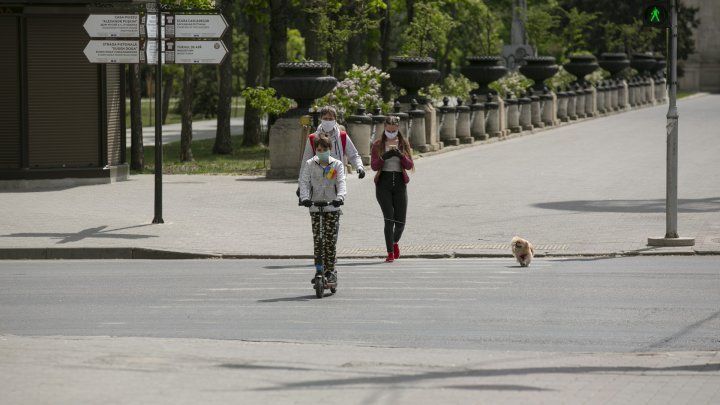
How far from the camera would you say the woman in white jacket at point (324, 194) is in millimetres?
14781

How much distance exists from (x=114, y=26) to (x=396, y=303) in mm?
9038

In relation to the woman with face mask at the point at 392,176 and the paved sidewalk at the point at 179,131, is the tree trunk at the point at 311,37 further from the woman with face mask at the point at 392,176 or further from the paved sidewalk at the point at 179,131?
the woman with face mask at the point at 392,176

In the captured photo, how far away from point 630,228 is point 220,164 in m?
14.7

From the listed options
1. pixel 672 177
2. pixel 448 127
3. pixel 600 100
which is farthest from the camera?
pixel 600 100

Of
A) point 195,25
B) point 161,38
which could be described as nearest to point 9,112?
point 161,38

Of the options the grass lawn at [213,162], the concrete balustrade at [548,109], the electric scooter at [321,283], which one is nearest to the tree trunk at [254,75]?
the grass lawn at [213,162]

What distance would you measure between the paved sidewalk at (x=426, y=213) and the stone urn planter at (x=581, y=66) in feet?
65.9

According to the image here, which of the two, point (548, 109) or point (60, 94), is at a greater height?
point (60, 94)

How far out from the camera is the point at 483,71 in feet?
135

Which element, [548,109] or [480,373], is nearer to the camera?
[480,373]

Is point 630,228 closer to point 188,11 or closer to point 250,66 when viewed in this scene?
point 188,11

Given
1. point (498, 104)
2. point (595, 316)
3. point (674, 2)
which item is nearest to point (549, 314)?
point (595, 316)

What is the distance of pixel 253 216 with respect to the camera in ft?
73.5

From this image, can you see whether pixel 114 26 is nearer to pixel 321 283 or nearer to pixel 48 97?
pixel 48 97
